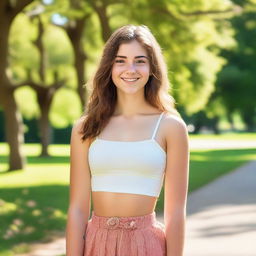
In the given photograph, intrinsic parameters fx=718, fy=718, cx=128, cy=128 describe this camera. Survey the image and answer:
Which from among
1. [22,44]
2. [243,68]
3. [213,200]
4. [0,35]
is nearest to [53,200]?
[213,200]

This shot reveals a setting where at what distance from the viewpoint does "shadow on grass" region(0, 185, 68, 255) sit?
945 cm

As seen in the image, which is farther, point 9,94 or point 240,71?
point 240,71

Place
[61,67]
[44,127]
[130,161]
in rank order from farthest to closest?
[61,67]
[44,127]
[130,161]

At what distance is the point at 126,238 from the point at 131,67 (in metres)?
0.67

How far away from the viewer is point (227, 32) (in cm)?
2680

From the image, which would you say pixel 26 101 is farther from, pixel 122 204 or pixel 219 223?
pixel 122 204

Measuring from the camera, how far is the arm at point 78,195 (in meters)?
2.85

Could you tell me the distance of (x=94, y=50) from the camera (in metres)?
29.4

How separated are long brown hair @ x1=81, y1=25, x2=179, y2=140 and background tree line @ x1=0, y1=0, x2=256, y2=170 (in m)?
14.9

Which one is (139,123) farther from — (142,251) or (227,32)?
(227,32)

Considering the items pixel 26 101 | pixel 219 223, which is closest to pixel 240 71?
pixel 26 101

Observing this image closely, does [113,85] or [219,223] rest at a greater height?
[113,85]

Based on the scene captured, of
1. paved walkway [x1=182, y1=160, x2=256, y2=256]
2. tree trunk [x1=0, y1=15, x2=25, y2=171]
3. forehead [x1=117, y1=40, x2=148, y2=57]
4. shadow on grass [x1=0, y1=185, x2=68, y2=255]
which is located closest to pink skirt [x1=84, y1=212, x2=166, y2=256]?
forehead [x1=117, y1=40, x2=148, y2=57]

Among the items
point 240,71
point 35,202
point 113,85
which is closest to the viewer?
point 113,85
